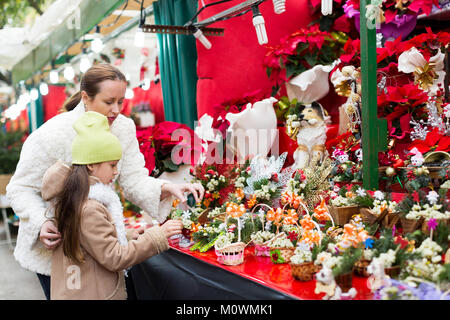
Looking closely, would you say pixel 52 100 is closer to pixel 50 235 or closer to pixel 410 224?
pixel 50 235

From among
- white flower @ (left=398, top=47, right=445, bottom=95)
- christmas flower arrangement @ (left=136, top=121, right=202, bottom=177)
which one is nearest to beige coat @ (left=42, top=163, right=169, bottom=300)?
christmas flower arrangement @ (left=136, top=121, right=202, bottom=177)

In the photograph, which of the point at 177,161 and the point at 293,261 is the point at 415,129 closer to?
the point at 293,261

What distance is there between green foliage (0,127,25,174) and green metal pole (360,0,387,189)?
21.8ft

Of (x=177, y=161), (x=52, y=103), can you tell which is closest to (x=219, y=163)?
(x=177, y=161)

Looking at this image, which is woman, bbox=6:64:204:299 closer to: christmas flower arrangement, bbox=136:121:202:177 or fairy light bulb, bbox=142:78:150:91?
christmas flower arrangement, bbox=136:121:202:177

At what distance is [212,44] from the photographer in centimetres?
313

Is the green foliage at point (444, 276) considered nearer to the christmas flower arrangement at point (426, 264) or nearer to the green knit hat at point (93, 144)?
the christmas flower arrangement at point (426, 264)

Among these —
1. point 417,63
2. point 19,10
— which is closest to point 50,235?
point 417,63

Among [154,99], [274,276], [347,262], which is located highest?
[154,99]

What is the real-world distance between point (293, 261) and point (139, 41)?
9.30 ft

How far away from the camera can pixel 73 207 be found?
1.56 meters

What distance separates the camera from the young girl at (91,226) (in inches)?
61.1

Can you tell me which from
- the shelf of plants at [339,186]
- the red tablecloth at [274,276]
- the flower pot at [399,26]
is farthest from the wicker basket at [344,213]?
the flower pot at [399,26]

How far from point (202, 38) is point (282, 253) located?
182cm
